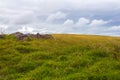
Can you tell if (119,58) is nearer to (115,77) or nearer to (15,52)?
(115,77)

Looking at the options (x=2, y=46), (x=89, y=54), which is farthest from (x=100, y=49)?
(x=2, y=46)

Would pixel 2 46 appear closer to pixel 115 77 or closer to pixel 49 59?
pixel 49 59

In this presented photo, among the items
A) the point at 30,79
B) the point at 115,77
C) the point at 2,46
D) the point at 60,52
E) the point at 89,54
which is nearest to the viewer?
the point at 115,77

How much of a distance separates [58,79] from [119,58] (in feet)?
13.4

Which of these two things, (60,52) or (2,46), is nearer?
(60,52)

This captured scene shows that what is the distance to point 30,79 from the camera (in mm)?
13148

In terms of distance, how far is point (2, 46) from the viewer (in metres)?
20.4

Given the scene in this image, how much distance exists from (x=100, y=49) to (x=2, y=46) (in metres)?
6.85

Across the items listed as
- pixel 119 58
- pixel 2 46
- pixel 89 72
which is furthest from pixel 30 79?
pixel 2 46

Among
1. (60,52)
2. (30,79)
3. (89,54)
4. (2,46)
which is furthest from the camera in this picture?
(2,46)

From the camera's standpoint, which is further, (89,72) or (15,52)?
(15,52)

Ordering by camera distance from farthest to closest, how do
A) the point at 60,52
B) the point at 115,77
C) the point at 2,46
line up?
the point at 2,46 → the point at 60,52 → the point at 115,77

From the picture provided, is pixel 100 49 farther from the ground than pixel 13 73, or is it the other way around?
pixel 100 49

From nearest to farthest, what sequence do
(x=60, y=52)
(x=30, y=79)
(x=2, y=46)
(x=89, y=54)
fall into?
(x=30, y=79) → (x=89, y=54) → (x=60, y=52) → (x=2, y=46)
